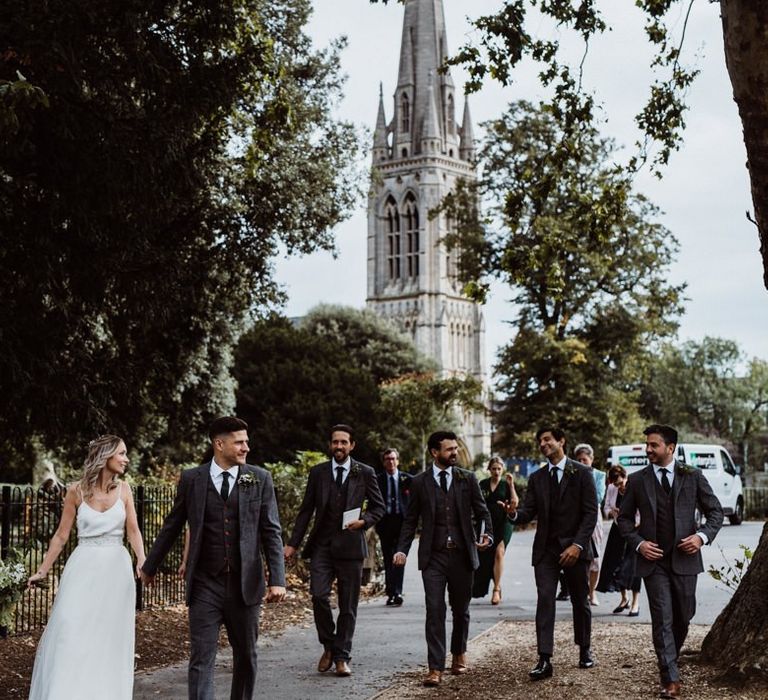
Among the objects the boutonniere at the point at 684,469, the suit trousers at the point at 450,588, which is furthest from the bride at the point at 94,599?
the boutonniere at the point at 684,469

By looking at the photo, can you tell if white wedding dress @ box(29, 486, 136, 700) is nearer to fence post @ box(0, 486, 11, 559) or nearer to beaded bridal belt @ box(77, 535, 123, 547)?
beaded bridal belt @ box(77, 535, 123, 547)

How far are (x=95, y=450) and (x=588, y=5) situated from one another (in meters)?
8.38

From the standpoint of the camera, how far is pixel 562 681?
903 cm

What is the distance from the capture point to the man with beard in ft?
33.0

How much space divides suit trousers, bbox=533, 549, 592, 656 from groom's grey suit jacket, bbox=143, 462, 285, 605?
10.3 feet

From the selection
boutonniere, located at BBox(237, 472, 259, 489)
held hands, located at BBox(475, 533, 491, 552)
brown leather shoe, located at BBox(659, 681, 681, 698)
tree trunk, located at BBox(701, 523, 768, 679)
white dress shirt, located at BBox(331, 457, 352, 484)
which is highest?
white dress shirt, located at BBox(331, 457, 352, 484)

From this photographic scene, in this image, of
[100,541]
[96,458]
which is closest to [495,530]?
[100,541]

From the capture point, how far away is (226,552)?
693 centimetres

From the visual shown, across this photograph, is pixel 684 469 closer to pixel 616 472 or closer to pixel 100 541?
pixel 100 541

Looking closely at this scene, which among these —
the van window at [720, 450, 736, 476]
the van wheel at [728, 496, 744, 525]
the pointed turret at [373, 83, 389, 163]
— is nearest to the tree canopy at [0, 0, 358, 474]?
the van window at [720, 450, 736, 476]

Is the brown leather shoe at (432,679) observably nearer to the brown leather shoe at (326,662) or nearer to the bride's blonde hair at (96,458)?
the brown leather shoe at (326,662)

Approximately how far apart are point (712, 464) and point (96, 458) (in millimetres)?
28502

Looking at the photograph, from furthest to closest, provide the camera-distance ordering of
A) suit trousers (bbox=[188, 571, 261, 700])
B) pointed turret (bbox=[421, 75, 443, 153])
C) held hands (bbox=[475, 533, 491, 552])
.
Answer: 1. pointed turret (bbox=[421, 75, 443, 153])
2. held hands (bbox=[475, 533, 491, 552])
3. suit trousers (bbox=[188, 571, 261, 700])

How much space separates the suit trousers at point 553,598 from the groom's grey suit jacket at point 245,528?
3154 mm
